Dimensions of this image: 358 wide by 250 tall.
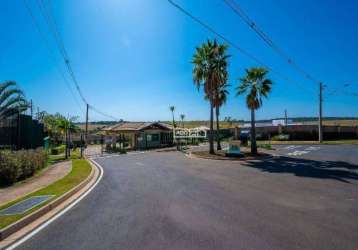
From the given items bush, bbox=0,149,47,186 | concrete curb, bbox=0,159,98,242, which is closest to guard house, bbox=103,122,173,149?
bush, bbox=0,149,47,186

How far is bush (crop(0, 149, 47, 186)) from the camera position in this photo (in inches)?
523

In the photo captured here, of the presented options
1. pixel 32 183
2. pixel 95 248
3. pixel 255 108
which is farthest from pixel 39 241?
pixel 255 108

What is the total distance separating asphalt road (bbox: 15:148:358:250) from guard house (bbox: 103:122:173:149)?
29.2 meters

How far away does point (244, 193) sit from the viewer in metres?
10.3

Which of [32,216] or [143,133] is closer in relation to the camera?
[32,216]

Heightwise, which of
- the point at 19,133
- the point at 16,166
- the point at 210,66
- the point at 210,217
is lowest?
the point at 210,217

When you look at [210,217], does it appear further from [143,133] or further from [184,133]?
[184,133]

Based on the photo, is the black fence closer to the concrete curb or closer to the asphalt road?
the asphalt road

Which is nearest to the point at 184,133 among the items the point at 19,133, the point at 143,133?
the point at 143,133

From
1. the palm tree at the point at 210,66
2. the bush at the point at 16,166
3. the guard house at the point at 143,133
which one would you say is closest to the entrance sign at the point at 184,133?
the guard house at the point at 143,133

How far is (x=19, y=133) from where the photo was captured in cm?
1941

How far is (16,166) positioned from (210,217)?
11186 millimetres

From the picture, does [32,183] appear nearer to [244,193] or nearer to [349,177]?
[244,193]

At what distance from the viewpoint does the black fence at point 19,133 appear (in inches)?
710
